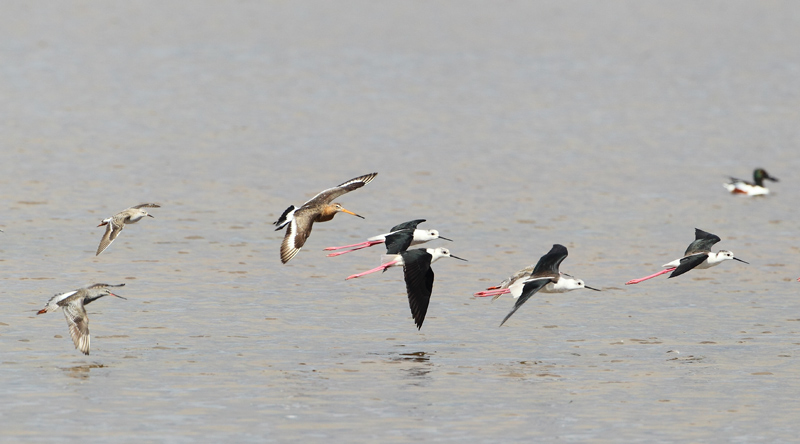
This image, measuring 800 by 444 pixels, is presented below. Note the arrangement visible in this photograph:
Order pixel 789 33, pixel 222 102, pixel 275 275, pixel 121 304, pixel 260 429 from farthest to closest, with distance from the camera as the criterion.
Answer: pixel 789 33 → pixel 222 102 → pixel 275 275 → pixel 121 304 → pixel 260 429

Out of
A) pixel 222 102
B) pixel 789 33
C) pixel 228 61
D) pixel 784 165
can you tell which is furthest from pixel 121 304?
pixel 789 33

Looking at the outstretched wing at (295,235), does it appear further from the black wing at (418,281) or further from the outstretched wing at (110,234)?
the outstretched wing at (110,234)

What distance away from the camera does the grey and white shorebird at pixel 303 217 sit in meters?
17.7

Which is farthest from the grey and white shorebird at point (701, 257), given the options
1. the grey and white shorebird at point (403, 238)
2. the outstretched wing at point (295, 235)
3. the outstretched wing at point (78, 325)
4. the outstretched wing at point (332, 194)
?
the outstretched wing at point (78, 325)

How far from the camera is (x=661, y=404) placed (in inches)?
560

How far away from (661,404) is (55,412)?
19.8 ft

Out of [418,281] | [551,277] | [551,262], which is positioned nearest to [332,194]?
[418,281]

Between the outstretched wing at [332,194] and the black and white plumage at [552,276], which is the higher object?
the outstretched wing at [332,194]

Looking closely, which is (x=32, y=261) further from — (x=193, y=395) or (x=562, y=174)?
(x=562, y=174)

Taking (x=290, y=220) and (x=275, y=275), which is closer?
(x=290, y=220)

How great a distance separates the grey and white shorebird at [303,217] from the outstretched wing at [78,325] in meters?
2.94

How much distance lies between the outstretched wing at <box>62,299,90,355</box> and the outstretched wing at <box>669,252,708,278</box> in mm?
7698

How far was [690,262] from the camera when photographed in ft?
61.2

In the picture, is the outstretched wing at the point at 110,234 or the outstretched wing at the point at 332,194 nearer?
the outstretched wing at the point at 110,234
